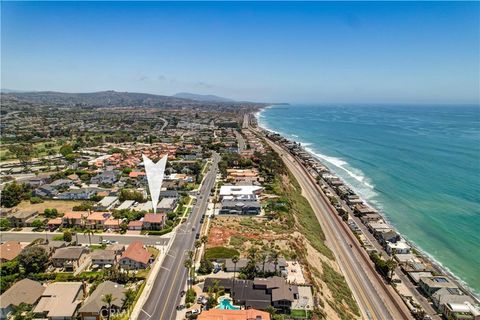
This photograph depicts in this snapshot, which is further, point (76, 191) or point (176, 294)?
point (76, 191)

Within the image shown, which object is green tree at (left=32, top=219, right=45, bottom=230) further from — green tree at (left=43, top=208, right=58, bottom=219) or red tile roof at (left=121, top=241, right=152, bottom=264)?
red tile roof at (left=121, top=241, right=152, bottom=264)

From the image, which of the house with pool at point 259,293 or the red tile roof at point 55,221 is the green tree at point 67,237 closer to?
the red tile roof at point 55,221

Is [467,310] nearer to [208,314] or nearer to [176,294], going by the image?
[208,314]

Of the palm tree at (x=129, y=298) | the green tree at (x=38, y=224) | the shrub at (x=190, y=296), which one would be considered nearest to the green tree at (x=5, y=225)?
the green tree at (x=38, y=224)

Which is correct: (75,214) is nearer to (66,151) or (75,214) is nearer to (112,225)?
(112,225)

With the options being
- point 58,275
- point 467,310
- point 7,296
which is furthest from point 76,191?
point 467,310

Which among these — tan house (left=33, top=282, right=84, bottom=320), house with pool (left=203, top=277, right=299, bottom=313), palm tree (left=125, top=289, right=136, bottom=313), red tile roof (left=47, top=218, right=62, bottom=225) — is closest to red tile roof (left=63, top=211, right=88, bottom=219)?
red tile roof (left=47, top=218, right=62, bottom=225)

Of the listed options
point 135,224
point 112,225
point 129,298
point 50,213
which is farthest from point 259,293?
point 50,213
